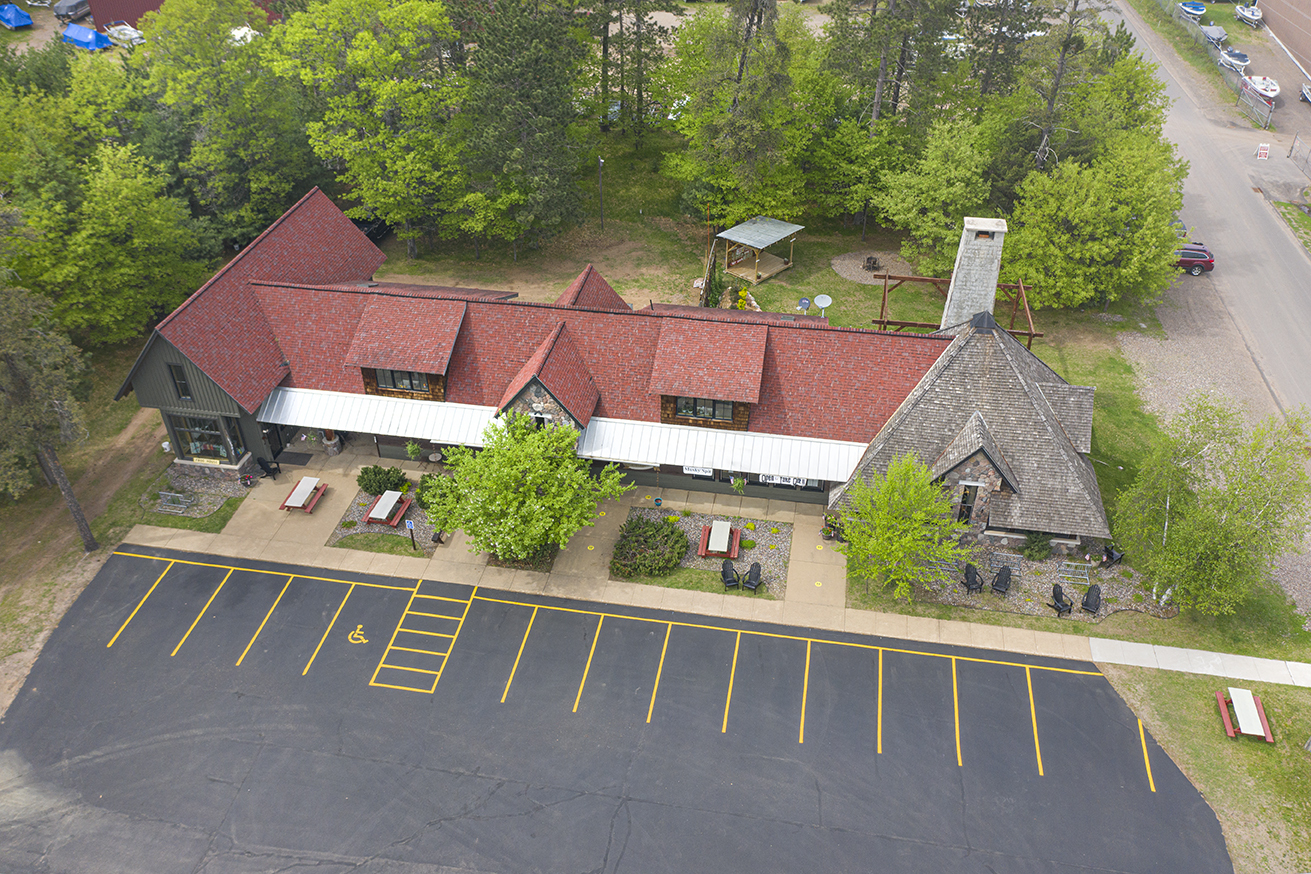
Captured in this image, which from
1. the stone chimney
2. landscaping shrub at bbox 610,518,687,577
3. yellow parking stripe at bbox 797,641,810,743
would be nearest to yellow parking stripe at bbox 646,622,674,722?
landscaping shrub at bbox 610,518,687,577

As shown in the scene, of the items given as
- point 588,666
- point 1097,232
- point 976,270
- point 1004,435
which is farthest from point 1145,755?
point 1097,232

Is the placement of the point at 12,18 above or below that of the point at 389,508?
above

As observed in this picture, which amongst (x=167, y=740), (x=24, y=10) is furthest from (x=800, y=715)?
(x=24, y=10)

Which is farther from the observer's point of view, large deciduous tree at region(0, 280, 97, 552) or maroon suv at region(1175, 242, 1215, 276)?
maroon suv at region(1175, 242, 1215, 276)

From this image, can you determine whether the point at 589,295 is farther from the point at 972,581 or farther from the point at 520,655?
the point at 972,581

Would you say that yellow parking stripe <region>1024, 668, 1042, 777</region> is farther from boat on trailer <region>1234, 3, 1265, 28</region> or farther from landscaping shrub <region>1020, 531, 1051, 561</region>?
boat on trailer <region>1234, 3, 1265, 28</region>

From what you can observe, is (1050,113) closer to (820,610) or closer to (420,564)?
(820,610)

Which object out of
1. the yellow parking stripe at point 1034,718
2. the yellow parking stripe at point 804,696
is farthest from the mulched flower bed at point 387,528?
the yellow parking stripe at point 1034,718
